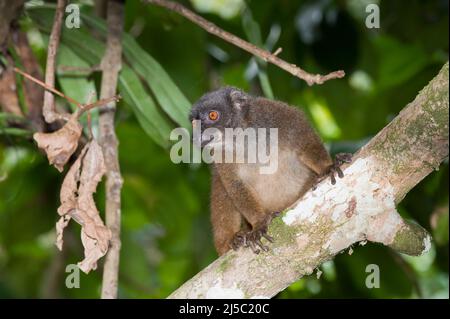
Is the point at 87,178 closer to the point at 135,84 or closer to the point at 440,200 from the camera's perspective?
the point at 135,84

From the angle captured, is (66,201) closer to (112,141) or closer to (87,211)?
(87,211)

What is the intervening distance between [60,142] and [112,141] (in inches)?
33.3

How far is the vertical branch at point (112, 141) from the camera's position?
3469 mm

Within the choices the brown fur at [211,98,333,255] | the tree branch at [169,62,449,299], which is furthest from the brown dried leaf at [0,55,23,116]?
the tree branch at [169,62,449,299]

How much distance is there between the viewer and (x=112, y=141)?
4.07 m

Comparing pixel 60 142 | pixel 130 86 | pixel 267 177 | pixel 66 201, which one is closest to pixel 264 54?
pixel 60 142

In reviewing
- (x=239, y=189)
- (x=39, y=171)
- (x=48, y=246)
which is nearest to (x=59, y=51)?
(x=239, y=189)

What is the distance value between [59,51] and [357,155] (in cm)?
232

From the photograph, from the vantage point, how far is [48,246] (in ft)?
25.5

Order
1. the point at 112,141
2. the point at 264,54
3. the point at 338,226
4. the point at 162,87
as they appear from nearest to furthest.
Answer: the point at 338,226
the point at 264,54
the point at 112,141
the point at 162,87

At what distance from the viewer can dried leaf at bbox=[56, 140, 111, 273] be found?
10.6 ft

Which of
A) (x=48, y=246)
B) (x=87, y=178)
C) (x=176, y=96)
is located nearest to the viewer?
(x=87, y=178)

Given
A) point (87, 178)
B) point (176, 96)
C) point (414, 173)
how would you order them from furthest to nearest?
point (176, 96), point (87, 178), point (414, 173)

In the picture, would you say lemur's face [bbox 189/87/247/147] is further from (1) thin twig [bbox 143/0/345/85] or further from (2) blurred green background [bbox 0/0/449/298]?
(1) thin twig [bbox 143/0/345/85]
